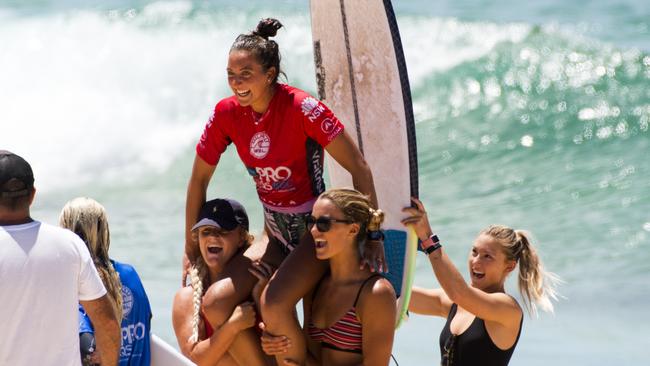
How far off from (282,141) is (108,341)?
1.22 metres

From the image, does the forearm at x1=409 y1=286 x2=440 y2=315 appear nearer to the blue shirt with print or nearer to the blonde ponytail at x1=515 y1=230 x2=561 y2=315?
the blonde ponytail at x1=515 y1=230 x2=561 y2=315

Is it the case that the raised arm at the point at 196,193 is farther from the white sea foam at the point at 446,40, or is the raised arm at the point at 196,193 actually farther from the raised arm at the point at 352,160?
the white sea foam at the point at 446,40

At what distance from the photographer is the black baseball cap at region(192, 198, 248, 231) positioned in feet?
15.9

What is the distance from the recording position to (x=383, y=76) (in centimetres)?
538

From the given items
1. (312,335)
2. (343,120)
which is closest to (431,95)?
(343,120)

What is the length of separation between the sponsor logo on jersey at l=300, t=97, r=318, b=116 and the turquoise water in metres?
4.55

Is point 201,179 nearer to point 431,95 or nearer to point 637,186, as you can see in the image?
point 637,186

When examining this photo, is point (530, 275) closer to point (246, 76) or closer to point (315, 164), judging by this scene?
point (315, 164)

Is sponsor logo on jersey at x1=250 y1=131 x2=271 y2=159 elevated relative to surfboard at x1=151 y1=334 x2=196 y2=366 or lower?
elevated

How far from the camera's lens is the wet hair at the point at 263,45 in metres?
4.70

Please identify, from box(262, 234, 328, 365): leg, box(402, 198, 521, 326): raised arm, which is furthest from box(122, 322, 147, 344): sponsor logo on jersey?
box(402, 198, 521, 326): raised arm

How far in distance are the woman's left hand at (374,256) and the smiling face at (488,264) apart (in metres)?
0.65

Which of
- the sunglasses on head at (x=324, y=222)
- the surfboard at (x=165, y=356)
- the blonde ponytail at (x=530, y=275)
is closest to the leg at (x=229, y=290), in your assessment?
the surfboard at (x=165, y=356)

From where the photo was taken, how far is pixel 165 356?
4676 millimetres
